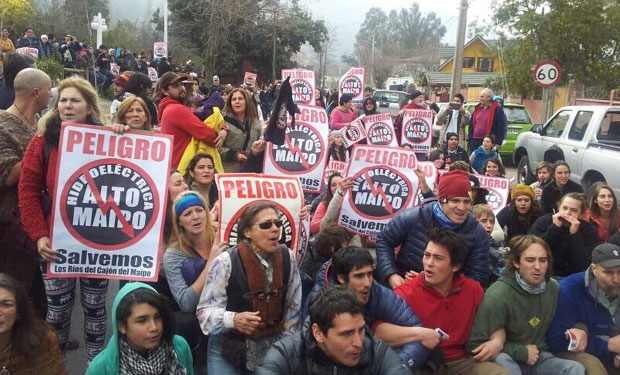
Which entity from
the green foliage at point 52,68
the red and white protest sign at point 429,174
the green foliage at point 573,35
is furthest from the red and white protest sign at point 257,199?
the green foliage at point 573,35

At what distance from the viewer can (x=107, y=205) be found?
147 inches

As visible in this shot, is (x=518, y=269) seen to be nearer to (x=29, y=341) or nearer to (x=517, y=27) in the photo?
(x=29, y=341)

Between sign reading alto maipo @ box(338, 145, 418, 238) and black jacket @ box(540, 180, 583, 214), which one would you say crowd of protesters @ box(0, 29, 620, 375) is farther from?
black jacket @ box(540, 180, 583, 214)

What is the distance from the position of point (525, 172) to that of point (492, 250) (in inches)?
337

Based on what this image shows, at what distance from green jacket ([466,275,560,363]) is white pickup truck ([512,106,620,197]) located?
6.05 meters

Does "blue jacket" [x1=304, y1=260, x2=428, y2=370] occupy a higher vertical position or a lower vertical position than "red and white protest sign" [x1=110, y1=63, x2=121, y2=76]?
lower

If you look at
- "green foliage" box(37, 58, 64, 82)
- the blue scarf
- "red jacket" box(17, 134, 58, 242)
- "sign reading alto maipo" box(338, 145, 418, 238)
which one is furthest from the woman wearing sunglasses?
"green foliage" box(37, 58, 64, 82)

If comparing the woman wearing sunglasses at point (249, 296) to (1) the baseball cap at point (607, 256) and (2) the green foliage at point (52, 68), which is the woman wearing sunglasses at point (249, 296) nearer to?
(1) the baseball cap at point (607, 256)

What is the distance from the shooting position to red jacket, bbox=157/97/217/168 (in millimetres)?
5461

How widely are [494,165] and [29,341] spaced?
608cm

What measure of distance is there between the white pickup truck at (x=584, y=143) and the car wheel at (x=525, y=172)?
0.03 m

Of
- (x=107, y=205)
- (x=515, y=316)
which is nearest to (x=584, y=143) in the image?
(x=515, y=316)

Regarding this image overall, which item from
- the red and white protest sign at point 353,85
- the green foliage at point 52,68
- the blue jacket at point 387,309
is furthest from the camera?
the green foliage at point 52,68

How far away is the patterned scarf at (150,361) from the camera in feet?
10.3
